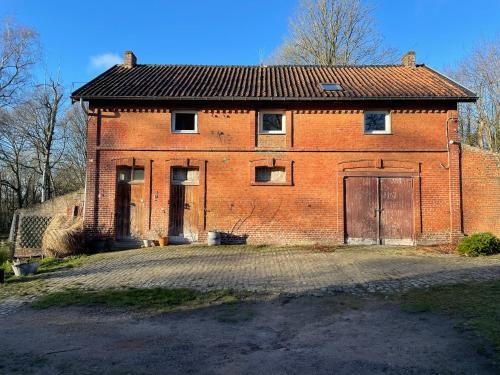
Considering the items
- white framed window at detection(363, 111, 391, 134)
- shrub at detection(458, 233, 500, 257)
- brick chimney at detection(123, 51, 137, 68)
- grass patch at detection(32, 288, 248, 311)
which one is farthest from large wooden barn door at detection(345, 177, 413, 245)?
brick chimney at detection(123, 51, 137, 68)

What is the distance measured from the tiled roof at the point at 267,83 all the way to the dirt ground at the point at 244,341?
954cm

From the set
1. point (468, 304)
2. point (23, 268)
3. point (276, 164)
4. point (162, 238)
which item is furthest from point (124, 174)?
point (468, 304)

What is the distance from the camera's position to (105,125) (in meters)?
15.3

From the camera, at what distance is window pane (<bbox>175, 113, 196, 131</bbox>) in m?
15.5

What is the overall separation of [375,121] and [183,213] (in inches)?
322

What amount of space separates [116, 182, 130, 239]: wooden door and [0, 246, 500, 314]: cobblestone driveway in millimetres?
1423

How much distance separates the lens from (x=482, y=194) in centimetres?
1472

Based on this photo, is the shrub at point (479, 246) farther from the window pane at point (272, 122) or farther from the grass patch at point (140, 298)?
the grass patch at point (140, 298)

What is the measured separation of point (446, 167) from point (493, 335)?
1072 centimetres

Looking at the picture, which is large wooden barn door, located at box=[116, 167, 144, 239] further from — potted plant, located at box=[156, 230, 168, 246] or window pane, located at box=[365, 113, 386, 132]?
window pane, located at box=[365, 113, 386, 132]

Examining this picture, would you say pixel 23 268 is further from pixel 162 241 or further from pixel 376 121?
pixel 376 121

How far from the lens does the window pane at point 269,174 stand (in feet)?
50.1

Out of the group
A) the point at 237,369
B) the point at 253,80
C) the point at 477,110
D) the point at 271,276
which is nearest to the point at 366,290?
the point at 271,276

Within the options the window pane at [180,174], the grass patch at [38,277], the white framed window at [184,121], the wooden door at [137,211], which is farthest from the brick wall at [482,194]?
the grass patch at [38,277]
